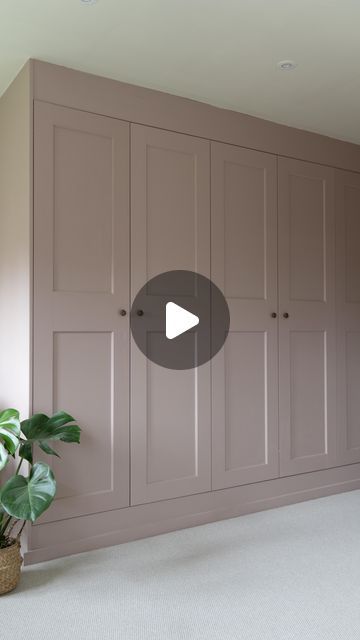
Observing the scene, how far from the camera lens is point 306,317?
11.4ft

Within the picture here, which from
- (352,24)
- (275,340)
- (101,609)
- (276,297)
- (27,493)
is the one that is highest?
(352,24)

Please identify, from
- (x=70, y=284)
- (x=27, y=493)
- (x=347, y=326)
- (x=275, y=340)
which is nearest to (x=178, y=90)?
(x=70, y=284)

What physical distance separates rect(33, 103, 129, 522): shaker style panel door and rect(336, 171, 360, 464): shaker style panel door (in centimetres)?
155

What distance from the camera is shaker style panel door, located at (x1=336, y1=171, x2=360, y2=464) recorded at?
11.8 ft

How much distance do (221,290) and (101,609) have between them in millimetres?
1716

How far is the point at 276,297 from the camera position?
333 cm

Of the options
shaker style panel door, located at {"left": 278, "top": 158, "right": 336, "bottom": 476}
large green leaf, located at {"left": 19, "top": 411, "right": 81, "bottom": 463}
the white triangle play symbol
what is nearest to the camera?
large green leaf, located at {"left": 19, "top": 411, "right": 81, "bottom": 463}

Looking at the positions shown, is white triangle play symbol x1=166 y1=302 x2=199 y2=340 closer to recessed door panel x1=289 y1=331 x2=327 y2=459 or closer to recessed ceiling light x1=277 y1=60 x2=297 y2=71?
recessed door panel x1=289 y1=331 x2=327 y2=459

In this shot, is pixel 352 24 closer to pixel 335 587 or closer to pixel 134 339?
pixel 134 339

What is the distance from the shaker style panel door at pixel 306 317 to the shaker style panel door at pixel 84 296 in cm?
108

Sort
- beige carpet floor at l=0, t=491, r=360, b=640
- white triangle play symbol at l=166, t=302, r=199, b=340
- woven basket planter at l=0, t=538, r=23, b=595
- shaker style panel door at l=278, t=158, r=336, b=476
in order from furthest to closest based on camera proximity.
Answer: shaker style panel door at l=278, t=158, r=336, b=476 < white triangle play symbol at l=166, t=302, r=199, b=340 < woven basket planter at l=0, t=538, r=23, b=595 < beige carpet floor at l=0, t=491, r=360, b=640
